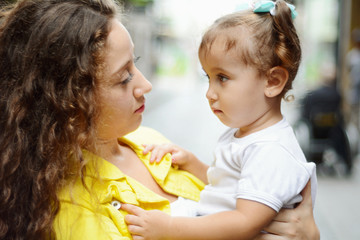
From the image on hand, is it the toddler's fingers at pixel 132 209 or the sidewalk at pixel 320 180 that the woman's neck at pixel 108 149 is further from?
the sidewalk at pixel 320 180

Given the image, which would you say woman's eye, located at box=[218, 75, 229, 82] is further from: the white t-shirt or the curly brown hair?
the curly brown hair

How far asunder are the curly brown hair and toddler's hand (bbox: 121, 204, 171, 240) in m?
0.23

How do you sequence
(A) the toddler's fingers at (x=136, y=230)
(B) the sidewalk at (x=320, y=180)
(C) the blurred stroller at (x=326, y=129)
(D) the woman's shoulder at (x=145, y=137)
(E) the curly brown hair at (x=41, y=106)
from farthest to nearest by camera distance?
(C) the blurred stroller at (x=326, y=129)
(B) the sidewalk at (x=320, y=180)
(D) the woman's shoulder at (x=145, y=137)
(A) the toddler's fingers at (x=136, y=230)
(E) the curly brown hair at (x=41, y=106)

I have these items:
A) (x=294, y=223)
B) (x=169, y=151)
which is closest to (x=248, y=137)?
(x=294, y=223)

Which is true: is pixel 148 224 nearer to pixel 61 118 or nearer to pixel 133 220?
pixel 133 220

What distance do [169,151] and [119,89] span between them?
1.47ft

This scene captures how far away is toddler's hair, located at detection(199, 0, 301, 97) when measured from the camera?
1536 millimetres

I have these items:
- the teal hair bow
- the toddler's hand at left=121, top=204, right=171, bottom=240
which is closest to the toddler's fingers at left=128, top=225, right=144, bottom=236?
the toddler's hand at left=121, top=204, right=171, bottom=240

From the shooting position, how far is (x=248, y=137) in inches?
62.3

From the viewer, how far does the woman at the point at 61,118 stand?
133 cm

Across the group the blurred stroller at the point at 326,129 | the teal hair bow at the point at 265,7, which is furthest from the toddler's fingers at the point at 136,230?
the blurred stroller at the point at 326,129

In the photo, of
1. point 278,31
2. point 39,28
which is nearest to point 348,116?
point 278,31

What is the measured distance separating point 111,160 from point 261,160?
1.81 feet

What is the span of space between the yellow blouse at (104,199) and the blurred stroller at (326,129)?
4830 millimetres
